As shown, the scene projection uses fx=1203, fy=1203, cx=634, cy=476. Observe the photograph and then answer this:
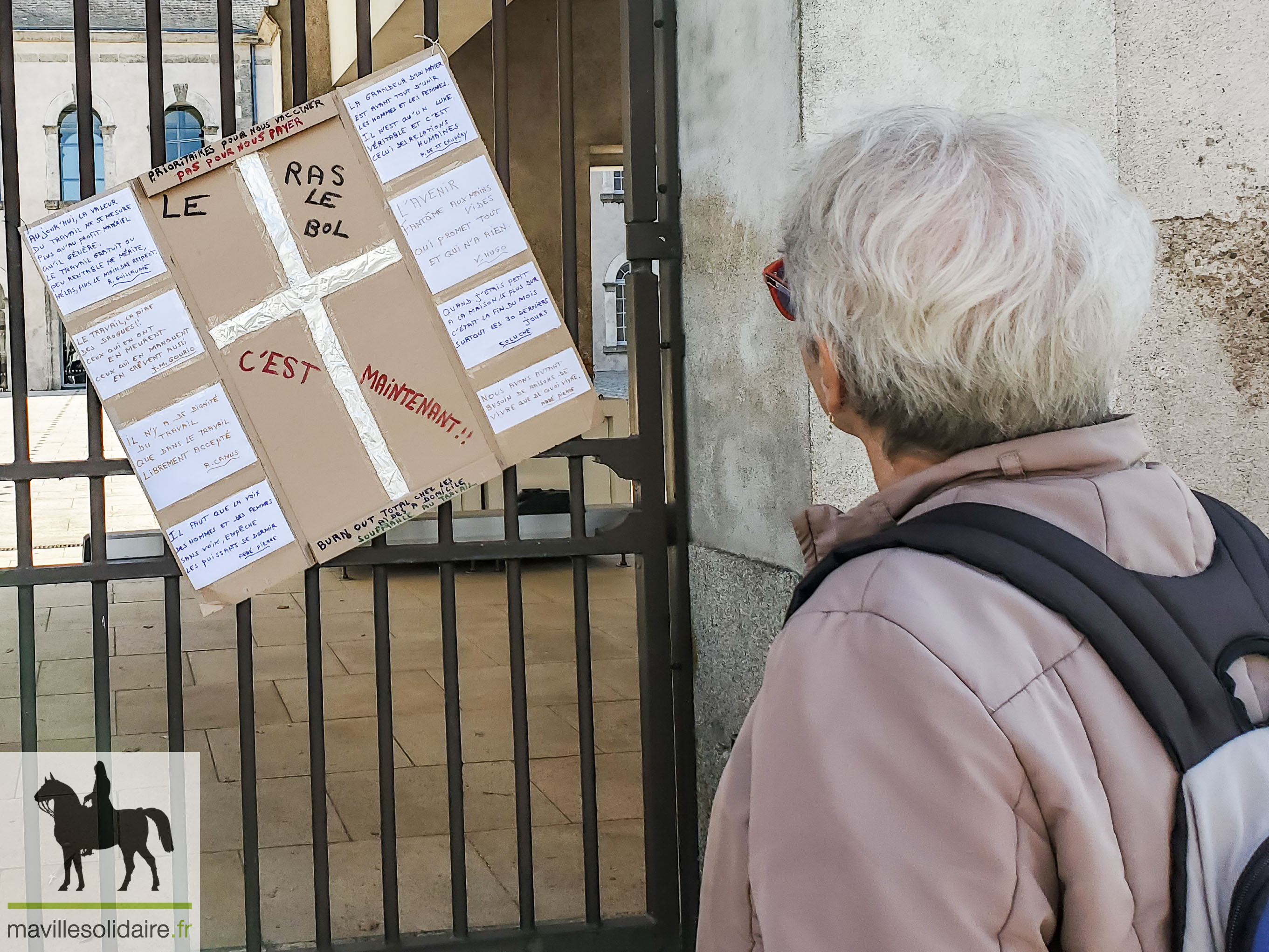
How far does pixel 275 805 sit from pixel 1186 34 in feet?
11.8

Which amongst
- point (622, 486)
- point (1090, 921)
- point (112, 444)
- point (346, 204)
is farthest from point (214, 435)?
point (112, 444)

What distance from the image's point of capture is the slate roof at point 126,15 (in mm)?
36219

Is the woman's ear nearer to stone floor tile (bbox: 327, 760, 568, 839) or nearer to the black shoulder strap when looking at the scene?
the black shoulder strap

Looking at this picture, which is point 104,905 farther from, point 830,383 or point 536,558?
point 830,383

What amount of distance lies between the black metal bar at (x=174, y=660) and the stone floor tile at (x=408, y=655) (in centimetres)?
348

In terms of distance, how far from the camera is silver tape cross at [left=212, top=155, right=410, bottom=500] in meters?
2.50

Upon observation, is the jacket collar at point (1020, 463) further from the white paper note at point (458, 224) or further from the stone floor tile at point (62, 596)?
the stone floor tile at point (62, 596)

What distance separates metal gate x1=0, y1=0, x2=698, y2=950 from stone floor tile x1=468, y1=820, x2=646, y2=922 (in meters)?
0.35

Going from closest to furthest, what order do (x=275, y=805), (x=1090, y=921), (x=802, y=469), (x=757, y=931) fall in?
(x=1090, y=921) < (x=757, y=931) < (x=802, y=469) < (x=275, y=805)

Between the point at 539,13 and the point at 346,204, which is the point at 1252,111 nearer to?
the point at 346,204

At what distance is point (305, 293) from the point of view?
2518 mm

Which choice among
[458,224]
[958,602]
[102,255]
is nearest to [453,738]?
[458,224]

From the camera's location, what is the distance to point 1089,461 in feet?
4.11

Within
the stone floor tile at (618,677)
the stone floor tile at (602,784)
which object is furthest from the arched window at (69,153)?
the stone floor tile at (602,784)
